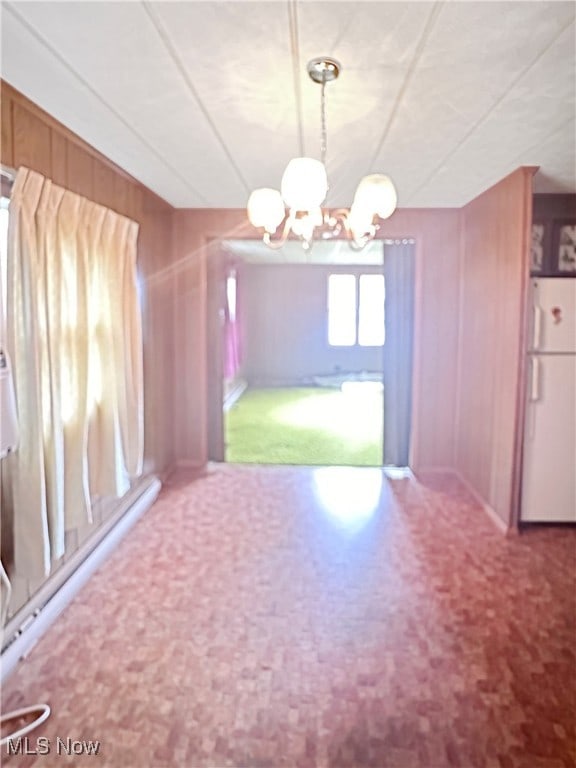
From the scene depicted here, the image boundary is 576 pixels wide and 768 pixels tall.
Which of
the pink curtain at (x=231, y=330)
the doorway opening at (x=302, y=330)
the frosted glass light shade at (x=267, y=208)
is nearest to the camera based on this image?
the frosted glass light shade at (x=267, y=208)

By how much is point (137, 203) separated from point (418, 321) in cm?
236

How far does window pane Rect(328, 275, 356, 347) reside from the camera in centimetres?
992

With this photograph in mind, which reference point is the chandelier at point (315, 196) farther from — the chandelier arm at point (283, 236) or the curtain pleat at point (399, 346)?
the curtain pleat at point (399, 346)

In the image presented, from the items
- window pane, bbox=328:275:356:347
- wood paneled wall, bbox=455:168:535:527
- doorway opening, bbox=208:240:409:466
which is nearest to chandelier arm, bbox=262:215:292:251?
wood paneled wall, bbox=455:168:535:527

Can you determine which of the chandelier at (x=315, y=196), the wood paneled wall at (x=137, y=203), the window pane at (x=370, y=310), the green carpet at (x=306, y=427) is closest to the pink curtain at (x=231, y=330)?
the green carpet at (x=306, y=427)

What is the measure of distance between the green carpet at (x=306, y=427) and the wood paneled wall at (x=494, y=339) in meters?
1.27

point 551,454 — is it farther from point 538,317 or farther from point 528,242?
point 528,242

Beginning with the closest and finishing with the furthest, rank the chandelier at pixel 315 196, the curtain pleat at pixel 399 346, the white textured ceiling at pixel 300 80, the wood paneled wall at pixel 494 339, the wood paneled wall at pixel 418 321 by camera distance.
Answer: the white textured ceiling at pixel 300 80, the chandelier at pixel 315 196, the wood paneled wall at pixel 494 339, the wood paneled wall at pixel 418 321, the curtain pleat at pixel 399 346

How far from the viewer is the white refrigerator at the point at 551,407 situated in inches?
128

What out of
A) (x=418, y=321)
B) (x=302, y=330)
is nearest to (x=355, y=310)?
(x=302, y=330)

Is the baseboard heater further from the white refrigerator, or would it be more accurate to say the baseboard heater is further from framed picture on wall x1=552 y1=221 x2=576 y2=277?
framed picture on wall x1=552 y1=221 x2=576 y2=277

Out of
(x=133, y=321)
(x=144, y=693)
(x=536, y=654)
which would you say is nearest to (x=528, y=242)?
(x=536, y=654)

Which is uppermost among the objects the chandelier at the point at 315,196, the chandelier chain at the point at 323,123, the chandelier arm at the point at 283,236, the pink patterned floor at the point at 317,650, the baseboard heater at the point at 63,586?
the chandelier chain at the point at 323,123

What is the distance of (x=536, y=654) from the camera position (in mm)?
2168
